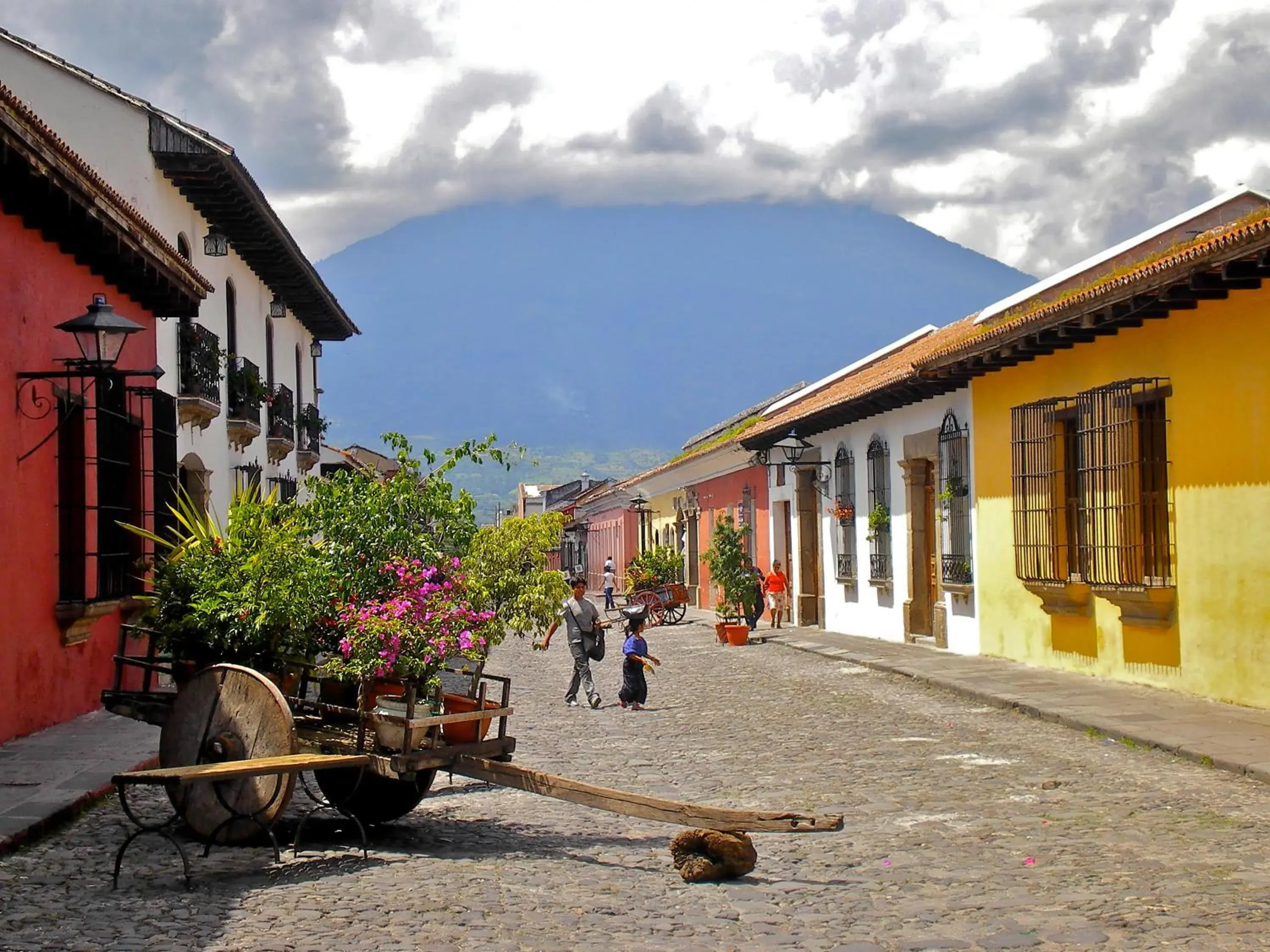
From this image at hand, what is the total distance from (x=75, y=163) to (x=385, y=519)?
4.56m

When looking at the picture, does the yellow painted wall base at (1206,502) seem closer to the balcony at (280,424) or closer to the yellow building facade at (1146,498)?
the yellow building facade at (1146,498)

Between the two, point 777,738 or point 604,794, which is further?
point 777,738

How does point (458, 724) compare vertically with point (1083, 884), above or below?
above

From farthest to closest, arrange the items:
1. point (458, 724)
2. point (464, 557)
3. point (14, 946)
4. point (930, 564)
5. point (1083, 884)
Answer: point (930, 564), point (464, 557), point (458, 724), point (1083, 884), point (14, 946)

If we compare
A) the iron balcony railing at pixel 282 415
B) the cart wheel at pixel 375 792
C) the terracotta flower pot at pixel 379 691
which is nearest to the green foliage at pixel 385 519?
the terracotta flower pot at pixel 379 691

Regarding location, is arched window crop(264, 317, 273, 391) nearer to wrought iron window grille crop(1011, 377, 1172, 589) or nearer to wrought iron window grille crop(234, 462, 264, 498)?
wrought iron window grille crop(234, 462, 264, 498)

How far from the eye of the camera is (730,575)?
2502cm

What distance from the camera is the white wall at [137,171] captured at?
1598cm

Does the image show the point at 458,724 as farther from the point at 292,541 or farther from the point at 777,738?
the point at 777,738

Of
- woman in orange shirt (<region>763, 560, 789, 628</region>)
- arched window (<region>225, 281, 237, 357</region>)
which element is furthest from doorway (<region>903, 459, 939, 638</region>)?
arched window (<region>225, 281, 237, 357</region>)

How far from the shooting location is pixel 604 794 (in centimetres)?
634

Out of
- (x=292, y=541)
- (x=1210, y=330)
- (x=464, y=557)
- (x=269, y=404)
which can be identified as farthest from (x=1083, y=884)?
(x=269, y=404)

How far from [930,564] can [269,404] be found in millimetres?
10168

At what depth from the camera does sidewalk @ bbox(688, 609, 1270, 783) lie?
955 centimetres
